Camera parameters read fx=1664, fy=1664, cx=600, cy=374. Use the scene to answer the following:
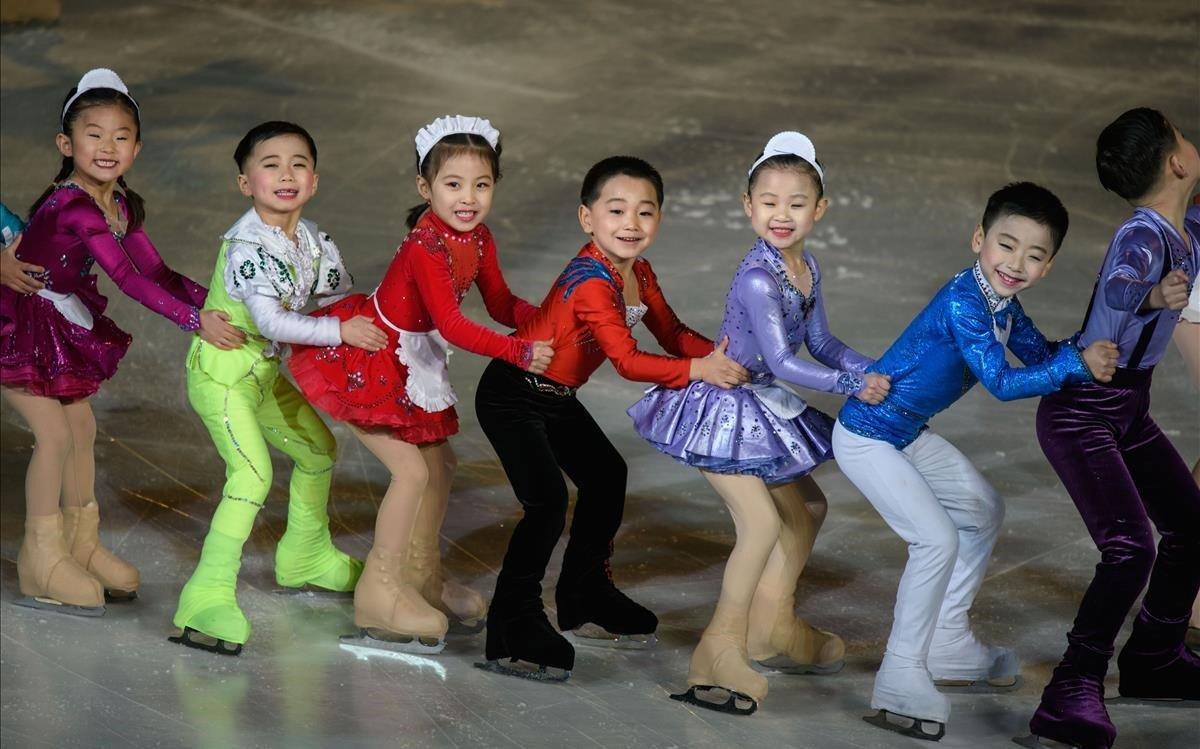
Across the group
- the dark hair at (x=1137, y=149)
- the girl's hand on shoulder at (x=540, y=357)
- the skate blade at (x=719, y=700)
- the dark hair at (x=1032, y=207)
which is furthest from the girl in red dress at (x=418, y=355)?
the dark hair at (x=1137, y=149)

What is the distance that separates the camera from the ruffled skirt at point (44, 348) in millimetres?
4984

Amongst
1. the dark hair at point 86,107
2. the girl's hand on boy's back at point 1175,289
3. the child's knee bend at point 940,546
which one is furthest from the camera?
the dark hair at point 86,107

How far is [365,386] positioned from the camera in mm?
4762

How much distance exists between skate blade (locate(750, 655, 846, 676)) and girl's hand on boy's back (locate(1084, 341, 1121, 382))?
1206 mm

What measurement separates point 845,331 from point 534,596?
11.4ft

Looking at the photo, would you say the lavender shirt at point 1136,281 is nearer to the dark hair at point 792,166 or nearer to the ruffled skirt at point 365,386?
the dark hair at point 792,166

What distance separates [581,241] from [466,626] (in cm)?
397

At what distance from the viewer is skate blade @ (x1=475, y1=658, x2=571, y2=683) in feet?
15.3

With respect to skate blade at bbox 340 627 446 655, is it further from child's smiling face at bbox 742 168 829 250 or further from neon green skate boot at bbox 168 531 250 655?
child's smiling face at bbox 742 168 829 250

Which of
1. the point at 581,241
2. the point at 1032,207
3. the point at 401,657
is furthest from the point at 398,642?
the point at 581,241

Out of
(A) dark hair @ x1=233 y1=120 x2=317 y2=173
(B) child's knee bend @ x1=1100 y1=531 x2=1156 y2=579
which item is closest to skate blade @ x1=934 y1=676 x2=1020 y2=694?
(B) child's knee bend @ x1=1100 y1=531 x2=1156 y2=579

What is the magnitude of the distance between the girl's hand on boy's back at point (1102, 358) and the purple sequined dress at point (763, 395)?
59 cm

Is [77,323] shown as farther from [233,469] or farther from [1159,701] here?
[1159,701]

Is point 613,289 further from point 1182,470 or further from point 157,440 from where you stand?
point 157,440
